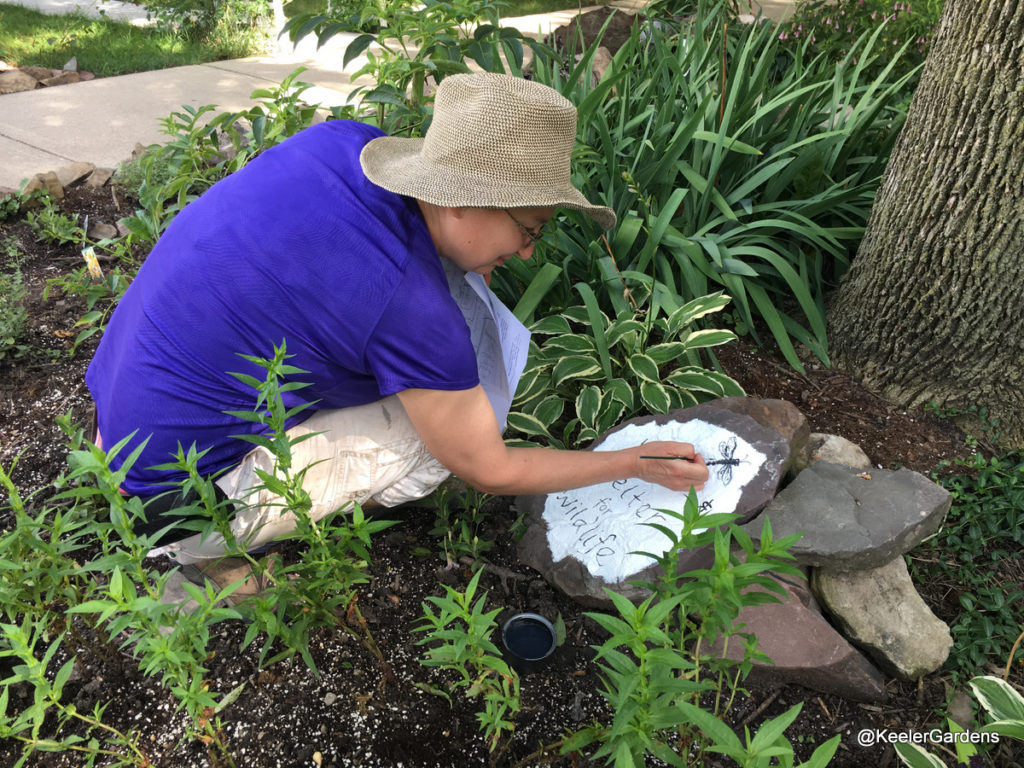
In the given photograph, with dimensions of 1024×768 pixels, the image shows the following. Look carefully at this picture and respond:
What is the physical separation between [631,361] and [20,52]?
5.75 meters

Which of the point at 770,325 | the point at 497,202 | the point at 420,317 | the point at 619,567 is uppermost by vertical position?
the point at 497,202

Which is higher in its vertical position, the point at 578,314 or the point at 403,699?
the point at 578,314

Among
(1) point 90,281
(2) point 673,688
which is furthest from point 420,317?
(1) point 90,281

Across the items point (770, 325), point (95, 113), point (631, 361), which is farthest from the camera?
point (95, 113)

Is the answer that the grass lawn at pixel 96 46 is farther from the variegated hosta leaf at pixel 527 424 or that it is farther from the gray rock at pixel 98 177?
the variegated hosta leaf at pixel 527 424

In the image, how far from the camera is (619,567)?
2025 mm

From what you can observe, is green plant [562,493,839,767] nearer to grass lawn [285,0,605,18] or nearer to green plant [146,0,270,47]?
green plant [146,0,270,47]

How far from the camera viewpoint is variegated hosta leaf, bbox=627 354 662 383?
2441 millimetres

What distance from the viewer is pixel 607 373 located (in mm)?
2473

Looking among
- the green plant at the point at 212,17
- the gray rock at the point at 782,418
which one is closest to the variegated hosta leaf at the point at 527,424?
the gray rock at the point at 782,418

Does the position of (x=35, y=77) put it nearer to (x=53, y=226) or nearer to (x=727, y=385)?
(x=53, y=226)

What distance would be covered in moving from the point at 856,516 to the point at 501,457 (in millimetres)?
945

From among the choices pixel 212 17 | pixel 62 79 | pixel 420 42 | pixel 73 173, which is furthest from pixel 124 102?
pixel 420 42

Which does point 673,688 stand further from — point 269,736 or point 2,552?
point 2,552
